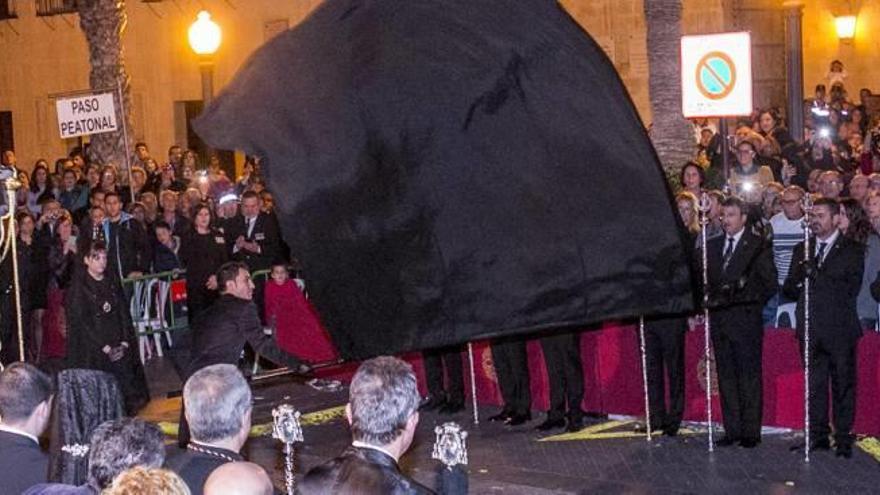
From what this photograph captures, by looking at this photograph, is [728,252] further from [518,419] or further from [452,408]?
[452,408]

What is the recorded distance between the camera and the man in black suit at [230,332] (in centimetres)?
1076

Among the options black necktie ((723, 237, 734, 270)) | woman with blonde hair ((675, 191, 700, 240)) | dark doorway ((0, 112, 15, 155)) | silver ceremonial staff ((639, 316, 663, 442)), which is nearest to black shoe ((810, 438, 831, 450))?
silver ceremonial staff ((639, 316, 663, 442))

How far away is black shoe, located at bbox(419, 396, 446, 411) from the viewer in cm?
1449

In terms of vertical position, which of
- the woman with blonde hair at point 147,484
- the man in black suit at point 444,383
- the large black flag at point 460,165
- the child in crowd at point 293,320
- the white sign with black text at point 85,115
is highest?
the white sign with black text at point 85,115

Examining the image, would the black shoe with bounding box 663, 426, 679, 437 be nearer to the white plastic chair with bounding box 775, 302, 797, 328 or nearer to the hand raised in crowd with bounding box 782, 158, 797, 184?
the white plastic chair with bounding box 775, 302, 797, 328

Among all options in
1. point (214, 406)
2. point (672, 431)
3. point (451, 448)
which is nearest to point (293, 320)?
point (672, 431)

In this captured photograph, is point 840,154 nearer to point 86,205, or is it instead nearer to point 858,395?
point 858,395

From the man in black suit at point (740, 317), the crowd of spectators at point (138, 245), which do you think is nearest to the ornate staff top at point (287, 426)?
the man in black suit at point (740, 317)

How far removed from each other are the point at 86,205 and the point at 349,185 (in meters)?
17.8

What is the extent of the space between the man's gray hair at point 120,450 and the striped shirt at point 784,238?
8544 millimetres

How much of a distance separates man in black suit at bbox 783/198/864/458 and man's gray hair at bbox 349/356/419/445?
21.7ft

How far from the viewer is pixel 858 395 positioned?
12.0 m

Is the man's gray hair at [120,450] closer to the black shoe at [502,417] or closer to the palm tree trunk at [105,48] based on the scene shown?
the black shoe at [502,417]

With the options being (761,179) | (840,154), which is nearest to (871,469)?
(761,179)
